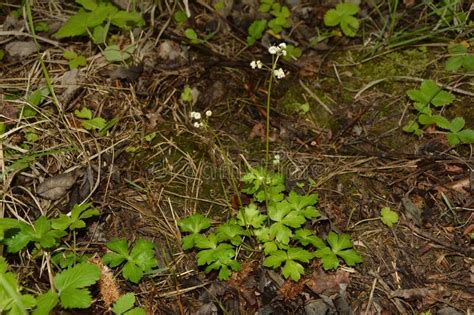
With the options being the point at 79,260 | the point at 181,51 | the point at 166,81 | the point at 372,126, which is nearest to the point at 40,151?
the point at 79,260

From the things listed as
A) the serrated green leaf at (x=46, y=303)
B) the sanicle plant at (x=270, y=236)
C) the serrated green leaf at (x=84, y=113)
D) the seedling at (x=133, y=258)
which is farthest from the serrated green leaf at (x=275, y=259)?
the serrated green leaf at (x=84, y=113)

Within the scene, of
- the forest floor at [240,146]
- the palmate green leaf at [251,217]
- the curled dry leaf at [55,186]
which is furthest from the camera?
the curled dry leaf at [55,186]

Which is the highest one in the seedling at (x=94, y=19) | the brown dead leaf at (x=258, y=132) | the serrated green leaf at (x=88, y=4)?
the serrated green leaf at (x=88, y=4)

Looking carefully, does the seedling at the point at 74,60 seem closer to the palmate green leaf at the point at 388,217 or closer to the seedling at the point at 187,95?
the seedling at the point at 187,95

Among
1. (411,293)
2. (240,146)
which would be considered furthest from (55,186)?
(411,293)

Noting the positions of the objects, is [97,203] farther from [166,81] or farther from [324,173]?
[324,173]

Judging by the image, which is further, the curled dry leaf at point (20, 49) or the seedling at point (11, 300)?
the curled dry leaf at point (20, 49)

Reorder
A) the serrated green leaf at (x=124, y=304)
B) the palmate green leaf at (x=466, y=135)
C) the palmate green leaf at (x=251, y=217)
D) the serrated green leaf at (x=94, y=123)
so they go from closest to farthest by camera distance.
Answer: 1. the serrated green leaf at (x=124, y=304)
2. the palmate green leaf at (x=251, y=217)
3. the palmate green leaf at (x=466, y=135)
4. the serrated green leaf at (x=94, y=123)
